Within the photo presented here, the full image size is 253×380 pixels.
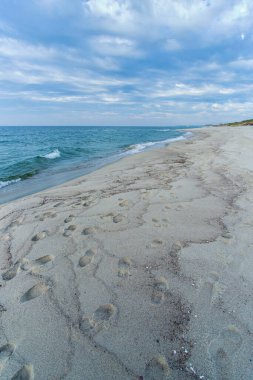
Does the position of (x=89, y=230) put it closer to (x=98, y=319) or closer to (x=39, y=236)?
(x=39, y=236)

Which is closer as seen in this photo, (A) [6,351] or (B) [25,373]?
(B) [25,373]

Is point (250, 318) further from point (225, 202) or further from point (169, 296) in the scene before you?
point (225, 202)

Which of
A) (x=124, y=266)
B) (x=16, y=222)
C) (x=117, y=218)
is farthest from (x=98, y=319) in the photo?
(x=16, y=222)

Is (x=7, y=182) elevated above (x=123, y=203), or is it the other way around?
(x=123, y=203)

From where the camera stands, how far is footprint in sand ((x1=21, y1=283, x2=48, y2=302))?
2.63 meters

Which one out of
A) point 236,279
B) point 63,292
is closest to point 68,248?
point 63,292

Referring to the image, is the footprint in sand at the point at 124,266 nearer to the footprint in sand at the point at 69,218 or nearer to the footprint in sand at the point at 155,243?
the footprint in sand at the point at 155,243

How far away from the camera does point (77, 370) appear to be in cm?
189

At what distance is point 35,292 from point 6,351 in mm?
693

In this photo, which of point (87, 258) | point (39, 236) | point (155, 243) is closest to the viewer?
point (87, 258)

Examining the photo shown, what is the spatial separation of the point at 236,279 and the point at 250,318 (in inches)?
21.9

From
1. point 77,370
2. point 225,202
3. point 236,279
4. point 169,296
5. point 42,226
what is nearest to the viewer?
point 77,370

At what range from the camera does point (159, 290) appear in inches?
104

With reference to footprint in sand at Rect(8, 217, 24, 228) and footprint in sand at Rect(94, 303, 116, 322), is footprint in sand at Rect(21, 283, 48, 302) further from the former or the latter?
footprint in sand at Rect(8, 217, 24, 228)
